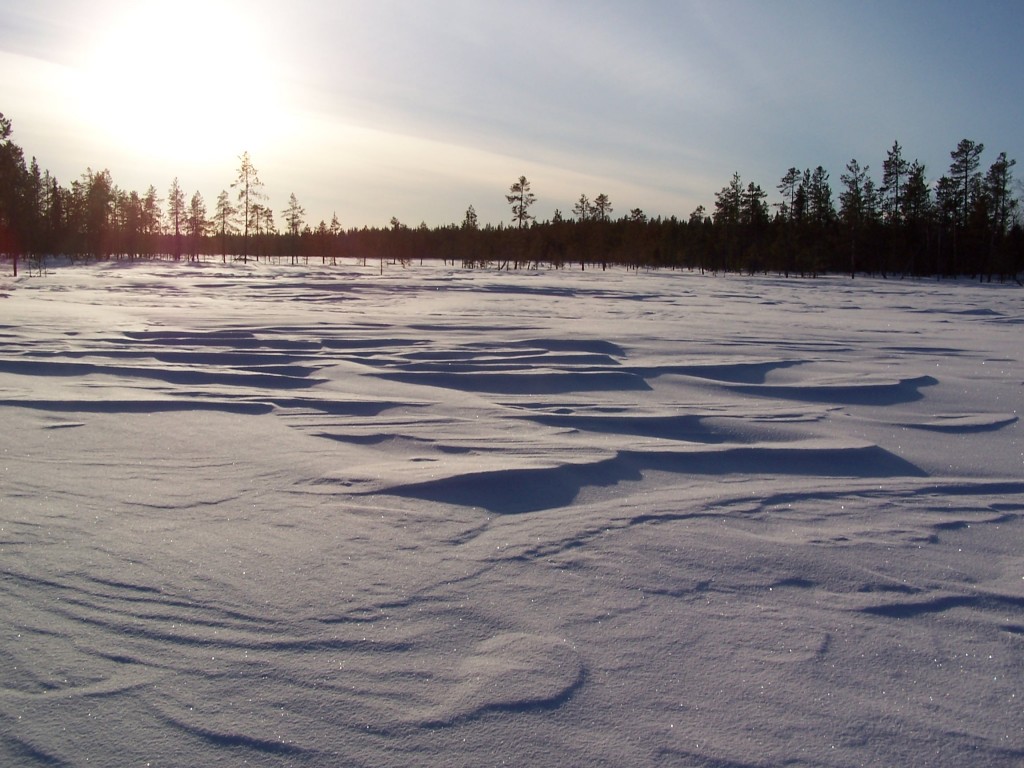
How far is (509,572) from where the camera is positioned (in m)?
2.31

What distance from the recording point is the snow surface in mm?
1557

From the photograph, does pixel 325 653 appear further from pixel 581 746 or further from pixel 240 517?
pixel 240 517

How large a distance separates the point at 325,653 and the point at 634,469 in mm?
1969

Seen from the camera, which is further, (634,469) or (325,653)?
(634,469)

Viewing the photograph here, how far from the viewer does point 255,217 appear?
2094 inches

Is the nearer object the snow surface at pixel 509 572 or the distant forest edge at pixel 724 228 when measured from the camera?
the snow surface at pixel 509 572

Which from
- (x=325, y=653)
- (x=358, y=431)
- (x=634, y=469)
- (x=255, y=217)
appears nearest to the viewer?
(x=325, y=653)

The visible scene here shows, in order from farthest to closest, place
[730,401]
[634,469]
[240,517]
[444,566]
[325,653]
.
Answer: [730,401] → [634,469] → [240,517] → [444,566] → [325,653]

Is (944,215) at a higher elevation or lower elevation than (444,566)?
higher

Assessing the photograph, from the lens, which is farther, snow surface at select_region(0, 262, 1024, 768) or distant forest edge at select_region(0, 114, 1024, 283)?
distant forest edge at select_region(0, 114, 1024, 283)

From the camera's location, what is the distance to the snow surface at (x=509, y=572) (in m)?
1.56

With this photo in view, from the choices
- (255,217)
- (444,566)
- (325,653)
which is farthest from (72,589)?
(255,217)

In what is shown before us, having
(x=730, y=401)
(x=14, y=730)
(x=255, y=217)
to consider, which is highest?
(x=255, y=217)

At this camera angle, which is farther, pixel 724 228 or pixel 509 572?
pixel 724 228
